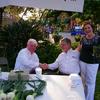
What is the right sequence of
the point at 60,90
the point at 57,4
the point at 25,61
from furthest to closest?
the point at 25,61 < the point at 57,4 < the point at 60,90

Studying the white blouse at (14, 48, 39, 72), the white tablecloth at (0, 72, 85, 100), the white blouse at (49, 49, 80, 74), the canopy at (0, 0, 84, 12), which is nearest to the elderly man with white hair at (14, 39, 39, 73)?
the white blouse at (14, 48, 39, 72)

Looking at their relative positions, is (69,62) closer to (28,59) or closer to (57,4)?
(28,59)

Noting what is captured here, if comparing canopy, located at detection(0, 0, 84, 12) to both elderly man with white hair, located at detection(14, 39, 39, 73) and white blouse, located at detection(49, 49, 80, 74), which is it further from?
white blouse, located at detection(49, 49, 80, 74)

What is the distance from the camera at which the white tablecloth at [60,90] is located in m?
4.60

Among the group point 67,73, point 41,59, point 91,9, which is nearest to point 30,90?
point 67,73

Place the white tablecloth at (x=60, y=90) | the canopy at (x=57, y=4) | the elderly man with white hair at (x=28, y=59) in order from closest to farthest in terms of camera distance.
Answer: the white tablecloth at (x=60, y=90), the canopy at (x=57, y=4), the elderly man with white hair at (x=28, y=59)

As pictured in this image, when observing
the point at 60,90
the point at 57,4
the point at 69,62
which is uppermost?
the point at 57,4

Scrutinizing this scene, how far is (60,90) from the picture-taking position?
4.82 meters

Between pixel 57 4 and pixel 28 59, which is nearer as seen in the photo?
pixel 57 4

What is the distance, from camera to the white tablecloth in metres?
4.60

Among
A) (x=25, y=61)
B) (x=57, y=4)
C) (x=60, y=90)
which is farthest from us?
(x=25, y=61)

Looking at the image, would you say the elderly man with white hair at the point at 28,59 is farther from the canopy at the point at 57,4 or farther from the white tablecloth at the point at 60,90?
the white tablecloth at the point at 60,90

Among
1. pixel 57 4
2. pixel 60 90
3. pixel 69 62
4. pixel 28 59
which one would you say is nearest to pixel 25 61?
pixel 28 59

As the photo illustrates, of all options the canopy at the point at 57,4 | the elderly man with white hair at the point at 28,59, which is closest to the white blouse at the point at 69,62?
the elderly man with white hair at the point at 28,59
